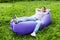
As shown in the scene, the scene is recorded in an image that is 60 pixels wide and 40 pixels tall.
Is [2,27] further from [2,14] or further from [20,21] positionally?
[2,14]

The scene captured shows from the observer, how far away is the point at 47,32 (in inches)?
139

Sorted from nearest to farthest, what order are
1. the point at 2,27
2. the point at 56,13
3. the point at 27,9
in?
the point at 2,27, the point at 56,13, the point at 27,9

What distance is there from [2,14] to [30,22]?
64.8 inches

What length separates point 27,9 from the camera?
5.41 metres

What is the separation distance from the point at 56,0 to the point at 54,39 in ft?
11.8

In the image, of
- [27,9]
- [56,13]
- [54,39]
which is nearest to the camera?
[54,39]

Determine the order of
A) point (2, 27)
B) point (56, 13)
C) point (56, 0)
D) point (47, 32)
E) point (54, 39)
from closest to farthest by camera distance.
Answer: point (54, 39)
point (47, 32)
point (2, 27)
point (56, 13)
point (56, 0)

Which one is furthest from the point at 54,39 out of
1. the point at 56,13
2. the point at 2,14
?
the point at 2,14

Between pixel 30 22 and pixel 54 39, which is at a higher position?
pixel 30 22

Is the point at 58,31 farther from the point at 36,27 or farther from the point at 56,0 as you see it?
the point at 56,0

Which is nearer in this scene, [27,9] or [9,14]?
[9,14]

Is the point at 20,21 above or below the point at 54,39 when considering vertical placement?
above

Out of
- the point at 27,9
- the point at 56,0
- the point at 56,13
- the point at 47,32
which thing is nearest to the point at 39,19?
the point at 47,32

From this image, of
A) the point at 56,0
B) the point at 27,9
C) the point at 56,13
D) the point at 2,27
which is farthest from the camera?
the point at 56,0
